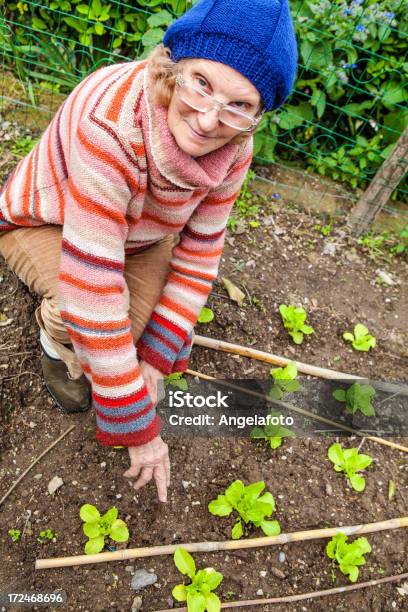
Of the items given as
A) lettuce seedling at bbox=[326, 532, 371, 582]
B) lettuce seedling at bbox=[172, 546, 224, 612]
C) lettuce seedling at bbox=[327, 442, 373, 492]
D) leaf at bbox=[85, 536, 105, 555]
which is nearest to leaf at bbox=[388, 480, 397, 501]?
lettuce seedling at bbox=[327, 442, 373, 492]

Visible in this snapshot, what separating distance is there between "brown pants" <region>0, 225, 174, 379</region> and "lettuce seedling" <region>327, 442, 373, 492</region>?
3.10ft

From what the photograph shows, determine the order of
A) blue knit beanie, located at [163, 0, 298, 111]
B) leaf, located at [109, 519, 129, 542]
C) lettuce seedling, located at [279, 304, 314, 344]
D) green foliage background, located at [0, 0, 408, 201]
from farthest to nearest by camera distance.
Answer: green foliage background, located at [0, 0, 408, 201] → lettuce seedling, located at [279, 304, 314, 344] → leaf, located at [109, 519, 129, 542] → blue knit beanie, located at [163, 0, 298, 111]

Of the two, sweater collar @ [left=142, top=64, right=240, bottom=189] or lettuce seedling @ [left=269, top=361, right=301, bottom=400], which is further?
lettuce seedling @ [left=269, top=361, right=301, bottom=400]

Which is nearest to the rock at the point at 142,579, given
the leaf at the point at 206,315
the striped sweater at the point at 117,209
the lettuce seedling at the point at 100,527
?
the lettuce seedling at the point at 100,527

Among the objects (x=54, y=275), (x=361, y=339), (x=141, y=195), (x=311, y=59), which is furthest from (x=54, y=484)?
(x=311, y=59)

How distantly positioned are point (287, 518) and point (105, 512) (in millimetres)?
679

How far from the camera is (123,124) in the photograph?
1.30 meters

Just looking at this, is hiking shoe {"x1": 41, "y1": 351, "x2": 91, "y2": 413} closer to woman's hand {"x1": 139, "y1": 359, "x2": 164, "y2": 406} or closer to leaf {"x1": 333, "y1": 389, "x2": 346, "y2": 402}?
woman's hand {"x1": 139, "y1": 359, "x2": 164, "y2": 406}

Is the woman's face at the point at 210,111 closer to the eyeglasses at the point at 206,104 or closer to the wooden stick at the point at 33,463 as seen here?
the eyeglasses at the point at 206,104

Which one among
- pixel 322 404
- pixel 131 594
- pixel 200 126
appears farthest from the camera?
pixel 322 404

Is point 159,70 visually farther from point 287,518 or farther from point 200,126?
point 287,518

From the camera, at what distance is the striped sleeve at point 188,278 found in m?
1.76

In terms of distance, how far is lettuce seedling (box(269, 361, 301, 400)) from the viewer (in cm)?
219

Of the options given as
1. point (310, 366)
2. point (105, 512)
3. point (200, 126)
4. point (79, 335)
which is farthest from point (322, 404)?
point (200, 126)
